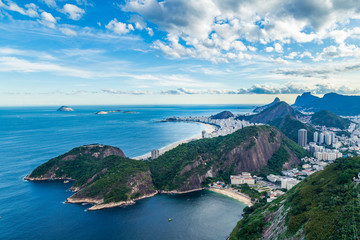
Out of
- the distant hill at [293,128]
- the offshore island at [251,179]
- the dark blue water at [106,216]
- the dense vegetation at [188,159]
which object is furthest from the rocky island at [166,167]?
the distant hill at [293,128]

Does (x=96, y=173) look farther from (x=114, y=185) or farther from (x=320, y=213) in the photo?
(x=320, y=213)

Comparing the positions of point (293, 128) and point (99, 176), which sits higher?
point (293, 128)

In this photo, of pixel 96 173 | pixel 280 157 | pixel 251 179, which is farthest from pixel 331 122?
pixel 96 173

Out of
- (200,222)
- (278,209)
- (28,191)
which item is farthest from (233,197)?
(28,191)

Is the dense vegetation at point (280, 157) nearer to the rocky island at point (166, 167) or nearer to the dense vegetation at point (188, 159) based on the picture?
the rocky island at point (166, 167)

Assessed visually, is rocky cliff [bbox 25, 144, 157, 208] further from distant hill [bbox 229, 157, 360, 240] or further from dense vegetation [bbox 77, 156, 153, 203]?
distant hill [bbox 229, 157, 360, 240]

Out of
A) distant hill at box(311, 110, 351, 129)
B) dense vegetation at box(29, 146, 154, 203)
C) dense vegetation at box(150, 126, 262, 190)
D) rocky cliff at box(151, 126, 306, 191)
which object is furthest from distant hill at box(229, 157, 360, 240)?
distant hill at box(311, 110, 351, 129)
